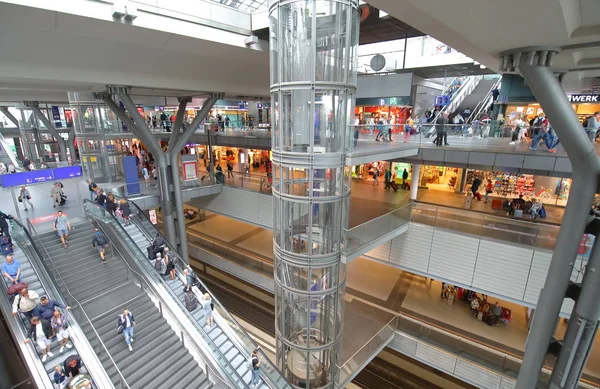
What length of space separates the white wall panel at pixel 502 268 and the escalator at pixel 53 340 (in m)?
12.8

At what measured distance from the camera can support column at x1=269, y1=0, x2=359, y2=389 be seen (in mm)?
7562

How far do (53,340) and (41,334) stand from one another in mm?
518

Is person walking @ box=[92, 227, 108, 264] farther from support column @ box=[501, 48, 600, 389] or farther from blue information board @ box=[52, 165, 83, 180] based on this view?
support column @ box=[501, 48, 600, 389]

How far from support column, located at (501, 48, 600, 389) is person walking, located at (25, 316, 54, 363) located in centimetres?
1195

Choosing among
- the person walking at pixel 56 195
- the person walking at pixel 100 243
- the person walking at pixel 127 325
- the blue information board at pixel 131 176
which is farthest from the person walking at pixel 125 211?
the person walking at pixel 127 325

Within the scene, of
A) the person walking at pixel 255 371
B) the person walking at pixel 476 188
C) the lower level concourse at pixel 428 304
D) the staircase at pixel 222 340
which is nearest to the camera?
the person walking at pixel 255 371

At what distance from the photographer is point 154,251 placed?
11.5 m

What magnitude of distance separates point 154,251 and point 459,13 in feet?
38.2

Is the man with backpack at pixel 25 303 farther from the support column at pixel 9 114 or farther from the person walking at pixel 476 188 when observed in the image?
the support column at pixel 9 114

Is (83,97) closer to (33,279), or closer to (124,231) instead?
(124,231)

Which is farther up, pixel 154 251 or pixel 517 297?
pixel 154 251

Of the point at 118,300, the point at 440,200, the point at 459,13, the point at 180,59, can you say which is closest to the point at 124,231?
the point at 118,300

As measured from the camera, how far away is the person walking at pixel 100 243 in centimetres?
1161

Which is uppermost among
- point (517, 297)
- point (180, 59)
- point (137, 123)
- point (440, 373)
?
point (180, 59)
